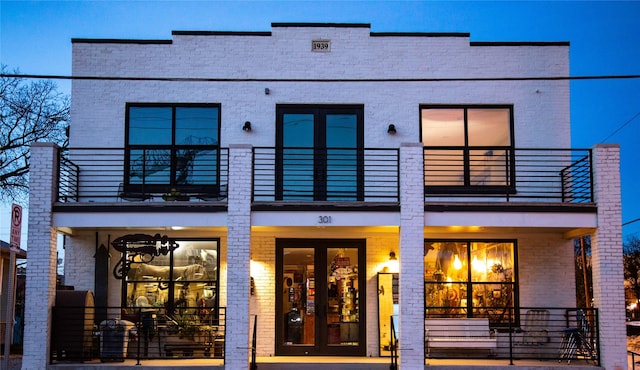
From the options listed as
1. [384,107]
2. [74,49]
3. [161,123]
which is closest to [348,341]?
[384,107]

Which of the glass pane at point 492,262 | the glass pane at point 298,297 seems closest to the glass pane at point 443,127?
the glass pane at point 492,262

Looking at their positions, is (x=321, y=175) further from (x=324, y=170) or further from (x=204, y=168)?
(x=204, y=168)

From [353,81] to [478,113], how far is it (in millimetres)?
3031

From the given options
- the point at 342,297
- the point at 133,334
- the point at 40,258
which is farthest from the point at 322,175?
the point at 40,258

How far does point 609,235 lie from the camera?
15.1 metres

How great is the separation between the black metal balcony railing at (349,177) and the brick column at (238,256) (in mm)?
1633

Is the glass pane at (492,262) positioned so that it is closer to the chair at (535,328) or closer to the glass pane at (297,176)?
the chair at (535,328)

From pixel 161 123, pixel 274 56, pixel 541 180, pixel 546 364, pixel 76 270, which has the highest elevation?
pixel 274 56

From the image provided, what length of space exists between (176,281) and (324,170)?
4163mm

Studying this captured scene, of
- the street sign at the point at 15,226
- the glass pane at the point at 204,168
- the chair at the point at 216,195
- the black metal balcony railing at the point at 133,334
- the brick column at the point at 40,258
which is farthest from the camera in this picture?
the glass pane at the point at 204,168

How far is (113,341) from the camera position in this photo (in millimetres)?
15172

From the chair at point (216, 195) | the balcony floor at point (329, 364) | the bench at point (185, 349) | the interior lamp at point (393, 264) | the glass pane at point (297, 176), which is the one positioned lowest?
the balcony floor at point (329, 364)

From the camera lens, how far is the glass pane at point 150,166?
56.4 ft

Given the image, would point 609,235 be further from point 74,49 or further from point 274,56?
point 74,49
